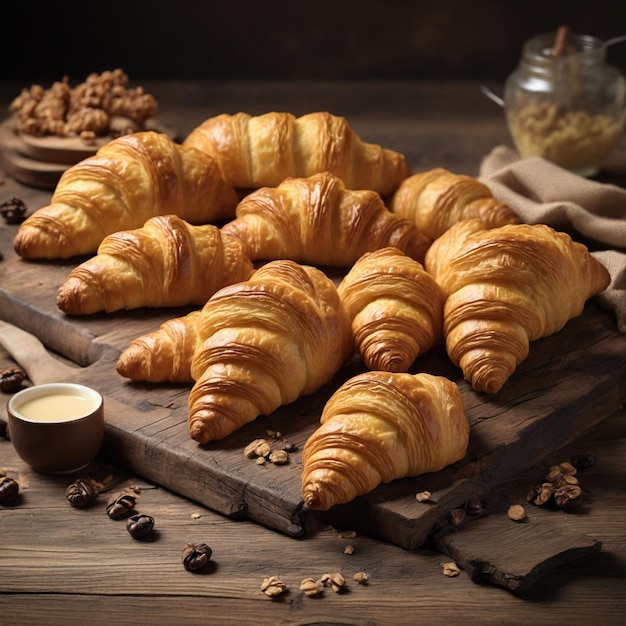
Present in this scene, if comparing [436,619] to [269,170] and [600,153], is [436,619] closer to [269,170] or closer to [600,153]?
[269,170]

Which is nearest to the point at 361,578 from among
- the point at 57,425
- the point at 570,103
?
the point at 57,425

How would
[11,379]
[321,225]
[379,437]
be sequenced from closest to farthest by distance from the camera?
[379,437]
[11,379]
[321,225]

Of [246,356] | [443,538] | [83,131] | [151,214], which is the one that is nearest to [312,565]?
[443,538]

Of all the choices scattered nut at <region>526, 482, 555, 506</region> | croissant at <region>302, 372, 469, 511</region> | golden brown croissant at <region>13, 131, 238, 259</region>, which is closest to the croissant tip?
croissant at <region>302, 372, 469, 511</region>

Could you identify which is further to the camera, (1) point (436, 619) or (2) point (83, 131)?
(2) point (83, 131)

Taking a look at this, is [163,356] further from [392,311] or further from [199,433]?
[392,311]

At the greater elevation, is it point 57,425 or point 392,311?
point 392,311

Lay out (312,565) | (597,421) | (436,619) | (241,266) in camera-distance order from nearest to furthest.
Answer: (436,619) < (312,565) < (597,421) < (241,266)
